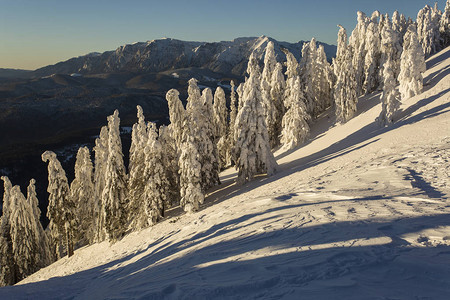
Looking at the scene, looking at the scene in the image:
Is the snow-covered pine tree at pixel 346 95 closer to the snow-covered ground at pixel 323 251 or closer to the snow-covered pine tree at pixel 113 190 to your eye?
the snow-covered ground at pixel 323 251

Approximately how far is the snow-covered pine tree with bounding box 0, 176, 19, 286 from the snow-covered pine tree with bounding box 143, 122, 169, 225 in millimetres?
13111

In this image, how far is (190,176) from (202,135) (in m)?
4.70

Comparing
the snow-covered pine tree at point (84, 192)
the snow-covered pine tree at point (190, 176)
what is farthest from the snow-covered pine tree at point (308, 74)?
the snow-covered pine tree at point (84, 192)

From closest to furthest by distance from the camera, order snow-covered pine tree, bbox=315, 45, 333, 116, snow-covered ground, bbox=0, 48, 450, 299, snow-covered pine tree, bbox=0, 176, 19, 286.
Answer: snow-covered ground, bbox=0, 48, 450, 299
snow-covered pine tree, bbox=0, 176, 19, 286
snow-covered pine tree, bbox=315, 45, 333, 116

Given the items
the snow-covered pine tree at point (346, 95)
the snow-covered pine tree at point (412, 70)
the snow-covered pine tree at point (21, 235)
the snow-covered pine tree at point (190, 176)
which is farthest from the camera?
the snow-covered pine tree at point (346, 95)

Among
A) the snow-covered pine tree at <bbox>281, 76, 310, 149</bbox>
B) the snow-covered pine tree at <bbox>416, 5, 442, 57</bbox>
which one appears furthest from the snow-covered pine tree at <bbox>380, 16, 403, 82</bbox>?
the snow-covered pine tree at <bbox>416, 5, 442, 57</bbox>

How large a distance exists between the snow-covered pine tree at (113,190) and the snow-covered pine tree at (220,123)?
25458 millimetres

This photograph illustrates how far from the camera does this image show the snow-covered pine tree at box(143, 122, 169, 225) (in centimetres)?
2150

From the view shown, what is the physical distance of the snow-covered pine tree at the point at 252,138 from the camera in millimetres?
24234

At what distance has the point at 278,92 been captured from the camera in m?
43.0

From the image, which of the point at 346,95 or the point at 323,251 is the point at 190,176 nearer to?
the point at 323,251

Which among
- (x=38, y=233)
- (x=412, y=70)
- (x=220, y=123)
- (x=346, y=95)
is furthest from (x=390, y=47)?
(x=38, y=233)

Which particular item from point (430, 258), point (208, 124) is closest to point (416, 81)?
point (208, 124)

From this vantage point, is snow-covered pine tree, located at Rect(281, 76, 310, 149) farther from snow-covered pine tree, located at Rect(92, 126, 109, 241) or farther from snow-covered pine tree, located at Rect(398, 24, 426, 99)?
snow-covered pine tree, located at Rect(92, 126, 109, 241)
